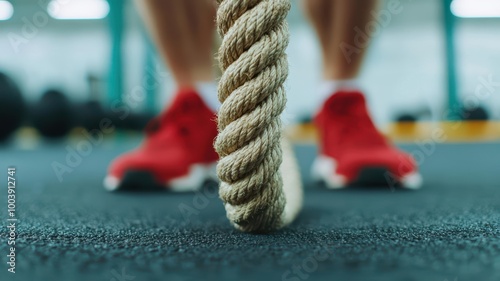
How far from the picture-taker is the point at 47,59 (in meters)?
8.02

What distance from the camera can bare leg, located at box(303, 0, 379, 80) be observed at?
1.14 m

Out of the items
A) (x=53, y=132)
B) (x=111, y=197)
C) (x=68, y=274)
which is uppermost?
(x=68, y=274)

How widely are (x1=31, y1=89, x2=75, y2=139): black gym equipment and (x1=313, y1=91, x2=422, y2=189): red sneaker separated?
2933 mm

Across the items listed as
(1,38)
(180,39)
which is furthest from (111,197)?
(1,38)

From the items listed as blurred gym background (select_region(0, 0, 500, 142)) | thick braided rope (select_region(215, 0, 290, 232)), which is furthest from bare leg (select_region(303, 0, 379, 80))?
blurred gym background (select_region(0, 0, 500, 142))

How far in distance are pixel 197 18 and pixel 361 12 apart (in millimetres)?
392

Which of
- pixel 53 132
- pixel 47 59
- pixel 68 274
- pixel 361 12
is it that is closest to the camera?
pixel 68 274

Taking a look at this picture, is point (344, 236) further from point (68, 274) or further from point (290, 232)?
Answer: point (68, 274)

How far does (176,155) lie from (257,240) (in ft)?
1.78

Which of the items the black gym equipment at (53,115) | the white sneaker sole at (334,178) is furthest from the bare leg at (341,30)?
the black gym equipment at (53,115)

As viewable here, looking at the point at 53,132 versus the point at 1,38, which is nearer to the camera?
the point at 53,132

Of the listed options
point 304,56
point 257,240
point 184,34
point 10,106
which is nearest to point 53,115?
point 10,106

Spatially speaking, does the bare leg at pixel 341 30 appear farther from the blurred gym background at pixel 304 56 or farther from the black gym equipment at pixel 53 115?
the blurred gym background at pixel 304 56

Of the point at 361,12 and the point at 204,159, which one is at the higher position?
the point at 361,12
